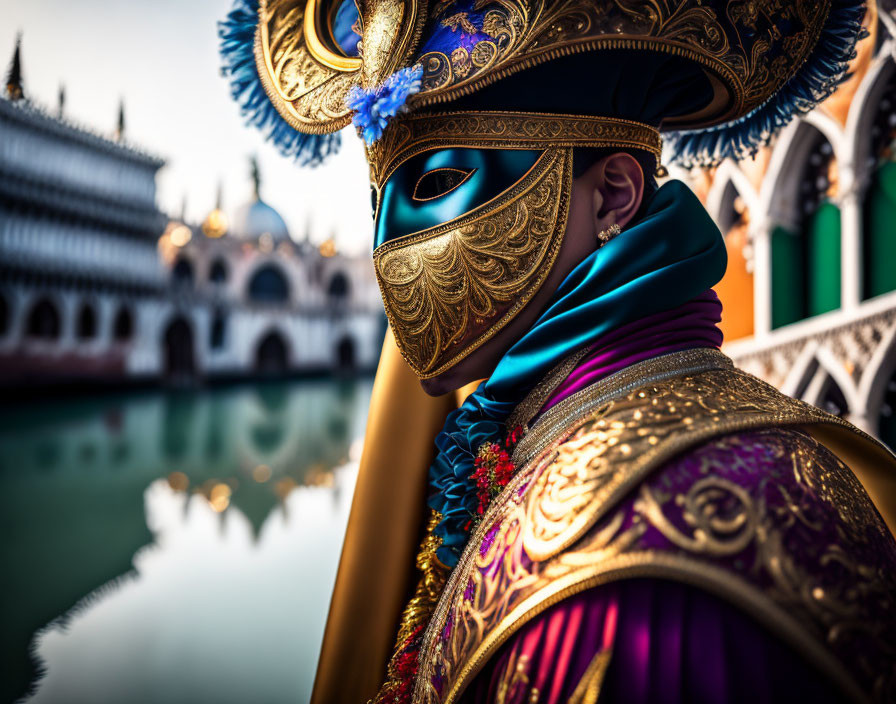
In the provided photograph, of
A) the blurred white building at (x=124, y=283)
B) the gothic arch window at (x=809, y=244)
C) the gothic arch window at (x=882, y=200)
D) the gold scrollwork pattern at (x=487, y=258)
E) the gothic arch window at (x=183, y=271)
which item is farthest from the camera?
the gothic arch window at (x=183, y=271)

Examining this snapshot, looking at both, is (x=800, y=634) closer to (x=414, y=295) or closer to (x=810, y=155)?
(x=414, y=295)

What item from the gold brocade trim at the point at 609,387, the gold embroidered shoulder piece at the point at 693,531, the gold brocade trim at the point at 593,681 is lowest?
the gold brocade trim at the point at 593,681

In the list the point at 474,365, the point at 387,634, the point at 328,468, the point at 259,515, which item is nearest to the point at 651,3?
the point at 474,365

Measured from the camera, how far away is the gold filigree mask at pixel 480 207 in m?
1.12

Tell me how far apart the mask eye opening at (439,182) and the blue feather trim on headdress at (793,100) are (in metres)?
0.82

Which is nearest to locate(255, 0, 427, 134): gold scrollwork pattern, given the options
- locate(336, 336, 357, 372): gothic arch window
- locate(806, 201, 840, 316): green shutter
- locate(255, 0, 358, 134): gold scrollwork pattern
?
locate(255, 0, 358, 134): gold scrollwork pattern

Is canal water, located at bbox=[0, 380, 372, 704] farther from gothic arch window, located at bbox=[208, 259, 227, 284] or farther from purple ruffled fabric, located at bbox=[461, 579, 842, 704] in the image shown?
gothic arch window, located at bbox=[208, 259, 227, 284]

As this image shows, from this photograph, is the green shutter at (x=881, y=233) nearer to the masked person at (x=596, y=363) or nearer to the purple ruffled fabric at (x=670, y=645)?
the masked person at (x=596, y=363)

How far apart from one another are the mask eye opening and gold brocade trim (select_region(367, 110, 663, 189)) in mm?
49

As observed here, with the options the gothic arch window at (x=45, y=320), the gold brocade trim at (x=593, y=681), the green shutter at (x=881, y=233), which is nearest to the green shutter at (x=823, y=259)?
the green shutter at (x=881, y=233)

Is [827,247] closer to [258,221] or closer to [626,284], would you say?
[626,284]

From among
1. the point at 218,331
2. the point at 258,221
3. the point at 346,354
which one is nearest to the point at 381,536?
the point at 218,331

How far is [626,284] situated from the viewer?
3.31ft

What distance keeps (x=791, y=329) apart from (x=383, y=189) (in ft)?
10.1
